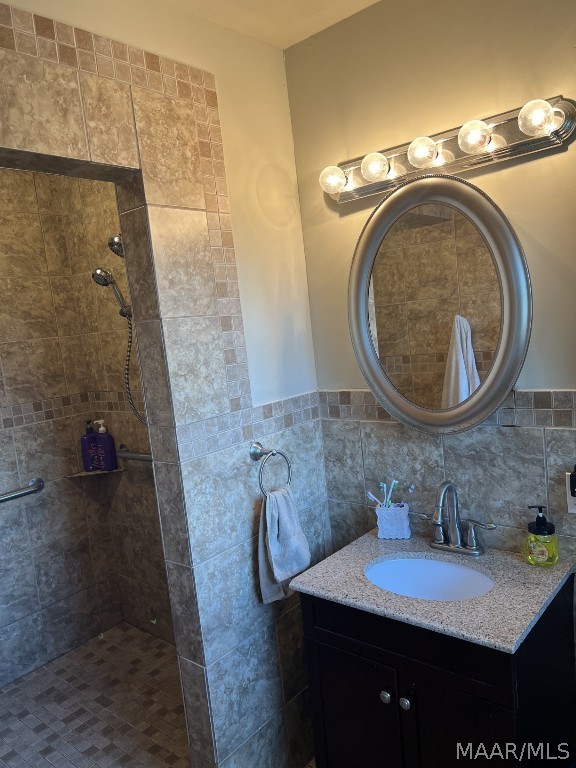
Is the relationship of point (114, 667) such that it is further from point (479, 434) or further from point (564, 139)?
point (564, 139)

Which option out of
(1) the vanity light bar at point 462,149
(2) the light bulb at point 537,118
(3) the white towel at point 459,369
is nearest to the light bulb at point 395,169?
(1) the vanity light bar at point 462,149

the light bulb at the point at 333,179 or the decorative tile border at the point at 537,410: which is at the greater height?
the light bulb at the point at 333,179

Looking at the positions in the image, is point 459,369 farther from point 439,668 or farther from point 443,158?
Answer: point 439,668

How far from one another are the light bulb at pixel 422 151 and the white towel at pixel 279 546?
3.66 ft

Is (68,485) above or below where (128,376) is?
below

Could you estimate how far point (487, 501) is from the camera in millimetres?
1731

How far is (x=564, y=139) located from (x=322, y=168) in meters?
0.80

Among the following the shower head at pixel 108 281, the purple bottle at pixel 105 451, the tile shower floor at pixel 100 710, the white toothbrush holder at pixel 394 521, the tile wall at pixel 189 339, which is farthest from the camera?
the purple bottle at pixel 105 451

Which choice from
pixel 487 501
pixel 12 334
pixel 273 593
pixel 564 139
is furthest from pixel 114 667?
pixel 564 139

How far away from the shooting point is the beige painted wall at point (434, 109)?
150cm

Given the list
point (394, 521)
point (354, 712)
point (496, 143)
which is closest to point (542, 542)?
point (394, 521)

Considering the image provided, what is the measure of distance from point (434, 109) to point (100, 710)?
8.52ft

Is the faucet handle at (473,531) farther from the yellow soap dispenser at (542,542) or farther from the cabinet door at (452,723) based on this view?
the cabinet door at (452,723)

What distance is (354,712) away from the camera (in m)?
1.65
